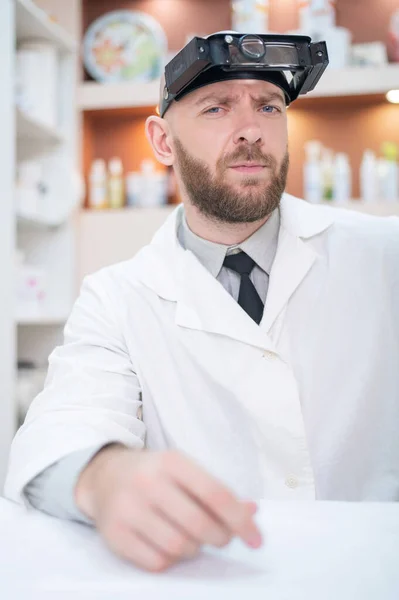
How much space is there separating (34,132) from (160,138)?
195 centimetres

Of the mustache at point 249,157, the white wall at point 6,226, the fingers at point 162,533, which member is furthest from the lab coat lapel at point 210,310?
the white wall at point 6,226

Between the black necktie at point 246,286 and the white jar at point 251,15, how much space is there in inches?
89.8

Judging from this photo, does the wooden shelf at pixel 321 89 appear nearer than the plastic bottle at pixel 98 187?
Yes

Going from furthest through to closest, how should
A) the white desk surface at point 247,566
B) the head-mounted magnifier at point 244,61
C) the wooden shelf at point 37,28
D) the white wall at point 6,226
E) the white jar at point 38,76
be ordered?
the white jar at point 38,76, the wooden shelf at point 37,28, the white wall at point 6,226, the head-mounted magnifier at point 244,61, the white desk surface at point 247,566

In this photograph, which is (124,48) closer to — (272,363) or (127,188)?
(127,188)

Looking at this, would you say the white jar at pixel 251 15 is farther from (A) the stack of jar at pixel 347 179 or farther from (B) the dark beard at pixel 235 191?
(B) the dark beard at pixel 235 191

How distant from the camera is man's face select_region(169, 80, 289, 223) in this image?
130 centimetres

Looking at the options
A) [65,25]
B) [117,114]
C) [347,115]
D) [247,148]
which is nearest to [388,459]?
[247,148]

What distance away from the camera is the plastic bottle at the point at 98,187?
3572 millimetres

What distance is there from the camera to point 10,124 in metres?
2.73

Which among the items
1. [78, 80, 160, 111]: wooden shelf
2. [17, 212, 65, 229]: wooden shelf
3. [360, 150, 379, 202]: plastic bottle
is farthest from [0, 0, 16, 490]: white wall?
[360, 150, 379, 202]: plastic bottle

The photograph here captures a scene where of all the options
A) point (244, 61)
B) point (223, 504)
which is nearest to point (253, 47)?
point (244, 61)

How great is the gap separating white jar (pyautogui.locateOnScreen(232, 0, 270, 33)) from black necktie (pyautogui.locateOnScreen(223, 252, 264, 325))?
89.8 inches

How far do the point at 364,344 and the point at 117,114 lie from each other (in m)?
2.72
